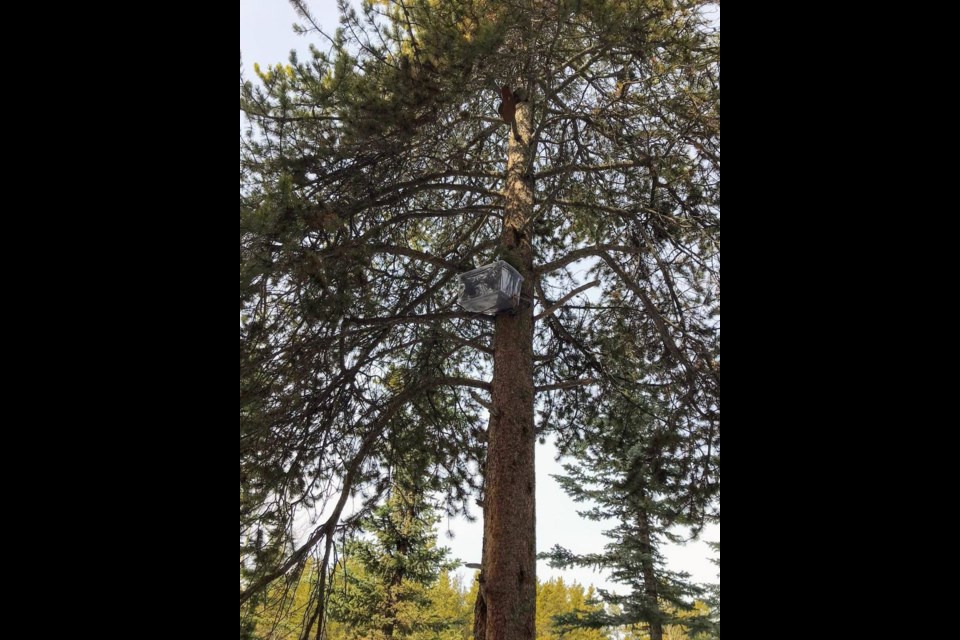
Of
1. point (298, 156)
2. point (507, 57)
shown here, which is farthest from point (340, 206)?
point (507, 57)

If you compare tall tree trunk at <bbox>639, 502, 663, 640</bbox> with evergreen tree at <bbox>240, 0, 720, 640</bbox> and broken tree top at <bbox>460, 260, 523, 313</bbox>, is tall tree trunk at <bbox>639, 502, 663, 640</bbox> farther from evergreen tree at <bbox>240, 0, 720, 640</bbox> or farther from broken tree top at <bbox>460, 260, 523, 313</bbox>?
broken tree top at <bbox>460, 260, 523, 313</bbox>

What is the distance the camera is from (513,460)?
4.41 meters

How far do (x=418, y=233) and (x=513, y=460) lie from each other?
7.59ft

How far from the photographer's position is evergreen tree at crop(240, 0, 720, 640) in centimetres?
368

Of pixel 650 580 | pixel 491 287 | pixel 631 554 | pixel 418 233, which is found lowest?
pixel 650 580

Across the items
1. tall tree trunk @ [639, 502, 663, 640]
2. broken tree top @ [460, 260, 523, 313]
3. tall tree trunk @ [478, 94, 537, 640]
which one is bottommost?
tall tree trunk @ [639, 502, 663, 640]

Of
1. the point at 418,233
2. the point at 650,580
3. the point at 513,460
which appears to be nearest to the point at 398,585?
the point at 650,580

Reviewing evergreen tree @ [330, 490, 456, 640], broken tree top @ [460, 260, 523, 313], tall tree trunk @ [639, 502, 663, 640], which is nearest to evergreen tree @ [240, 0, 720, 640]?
broken tree top @ [460, 260, 523, 313]

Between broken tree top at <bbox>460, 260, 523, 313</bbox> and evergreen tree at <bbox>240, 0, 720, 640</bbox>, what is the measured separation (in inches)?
9.0

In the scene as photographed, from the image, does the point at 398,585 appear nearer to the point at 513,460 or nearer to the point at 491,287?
the point at 513,460

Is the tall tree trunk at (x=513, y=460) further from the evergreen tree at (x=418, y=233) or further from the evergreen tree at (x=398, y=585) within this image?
the evergreen tree at (x=398, y=585)
